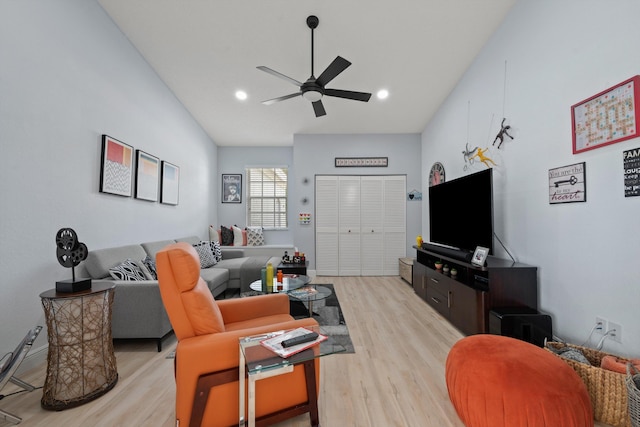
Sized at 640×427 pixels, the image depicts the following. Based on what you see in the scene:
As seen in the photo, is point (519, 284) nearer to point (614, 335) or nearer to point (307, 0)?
point (614, 335)

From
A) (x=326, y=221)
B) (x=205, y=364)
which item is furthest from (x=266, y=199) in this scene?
(x=205, y=364)

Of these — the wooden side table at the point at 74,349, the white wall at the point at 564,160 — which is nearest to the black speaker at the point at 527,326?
the white wall at the point at 564,160

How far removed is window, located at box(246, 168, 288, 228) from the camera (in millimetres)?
6258

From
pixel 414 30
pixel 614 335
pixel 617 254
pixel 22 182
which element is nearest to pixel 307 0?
pixel 414 30

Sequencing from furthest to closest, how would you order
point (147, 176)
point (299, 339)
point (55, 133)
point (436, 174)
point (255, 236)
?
point (255, 236)
point (436, 174)
point (147, 176)
point (55, 133)
point (299, 339)

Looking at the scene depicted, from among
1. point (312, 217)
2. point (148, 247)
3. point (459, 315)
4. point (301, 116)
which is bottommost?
point (459, 315)

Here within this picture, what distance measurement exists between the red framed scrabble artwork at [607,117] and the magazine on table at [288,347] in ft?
7.43

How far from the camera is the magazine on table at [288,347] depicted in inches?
46.8

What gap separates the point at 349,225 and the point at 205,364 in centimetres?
430

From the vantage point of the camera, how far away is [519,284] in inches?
92.4

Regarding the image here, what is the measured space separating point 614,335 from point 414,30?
3241 mm

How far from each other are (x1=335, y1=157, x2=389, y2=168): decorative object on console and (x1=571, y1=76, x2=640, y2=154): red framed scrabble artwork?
3.41 meters

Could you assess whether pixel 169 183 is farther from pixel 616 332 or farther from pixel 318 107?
pixel 616 332

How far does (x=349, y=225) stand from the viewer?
17.5 ft
